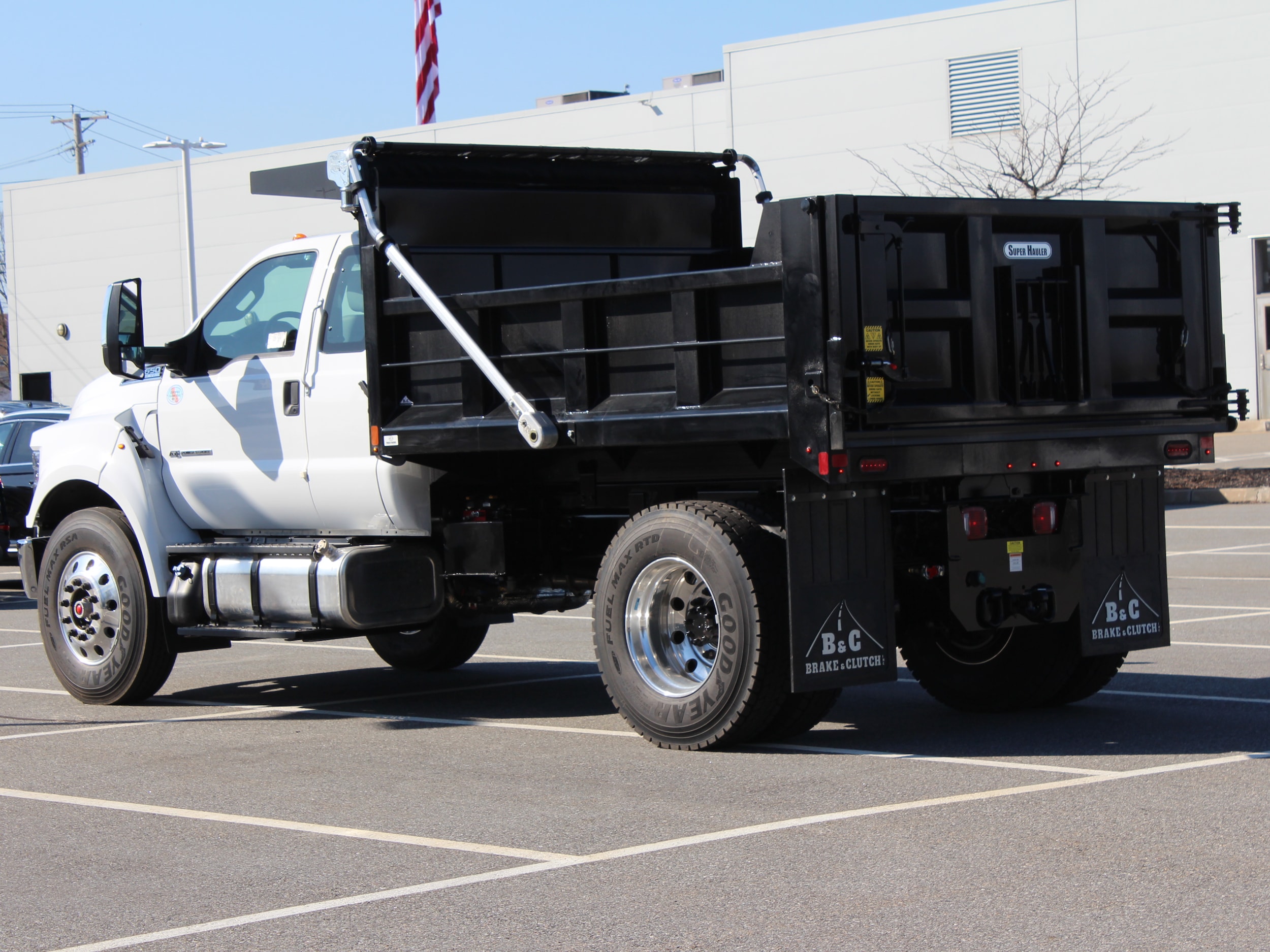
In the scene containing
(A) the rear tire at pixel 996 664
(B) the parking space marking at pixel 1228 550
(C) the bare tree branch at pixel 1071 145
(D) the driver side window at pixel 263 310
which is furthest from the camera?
(C) the bare tree branch at pixel 1071 145

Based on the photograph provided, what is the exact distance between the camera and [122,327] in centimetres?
1013

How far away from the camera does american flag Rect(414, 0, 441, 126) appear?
27.7 m

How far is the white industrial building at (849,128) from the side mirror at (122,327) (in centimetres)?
2330

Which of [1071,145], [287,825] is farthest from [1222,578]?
[1071,145]

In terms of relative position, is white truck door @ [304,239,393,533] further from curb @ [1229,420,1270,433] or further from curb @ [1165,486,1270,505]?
curb @ [1229,420,1270,433]

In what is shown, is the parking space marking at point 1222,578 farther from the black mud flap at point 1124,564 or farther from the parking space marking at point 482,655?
the black mud flap at point 1124,564

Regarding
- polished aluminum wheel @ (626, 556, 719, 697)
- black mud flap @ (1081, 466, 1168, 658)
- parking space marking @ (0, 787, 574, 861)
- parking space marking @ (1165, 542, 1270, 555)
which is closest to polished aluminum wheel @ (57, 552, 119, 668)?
Answer: parking space marking @ (0, 787, 574, 861)

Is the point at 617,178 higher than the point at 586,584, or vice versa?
the point at 617,178

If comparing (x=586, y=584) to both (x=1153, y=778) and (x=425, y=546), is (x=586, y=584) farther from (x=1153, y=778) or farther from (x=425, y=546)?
(x=1153, y=778)

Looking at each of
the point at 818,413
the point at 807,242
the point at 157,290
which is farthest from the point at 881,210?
the point at 157,290

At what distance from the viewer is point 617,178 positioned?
10.0 metres

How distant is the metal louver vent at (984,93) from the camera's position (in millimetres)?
41312

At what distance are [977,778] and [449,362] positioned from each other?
330 cm

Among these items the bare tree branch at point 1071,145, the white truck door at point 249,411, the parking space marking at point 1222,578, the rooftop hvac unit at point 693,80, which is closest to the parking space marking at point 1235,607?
the parking space marking at point 1222,578
